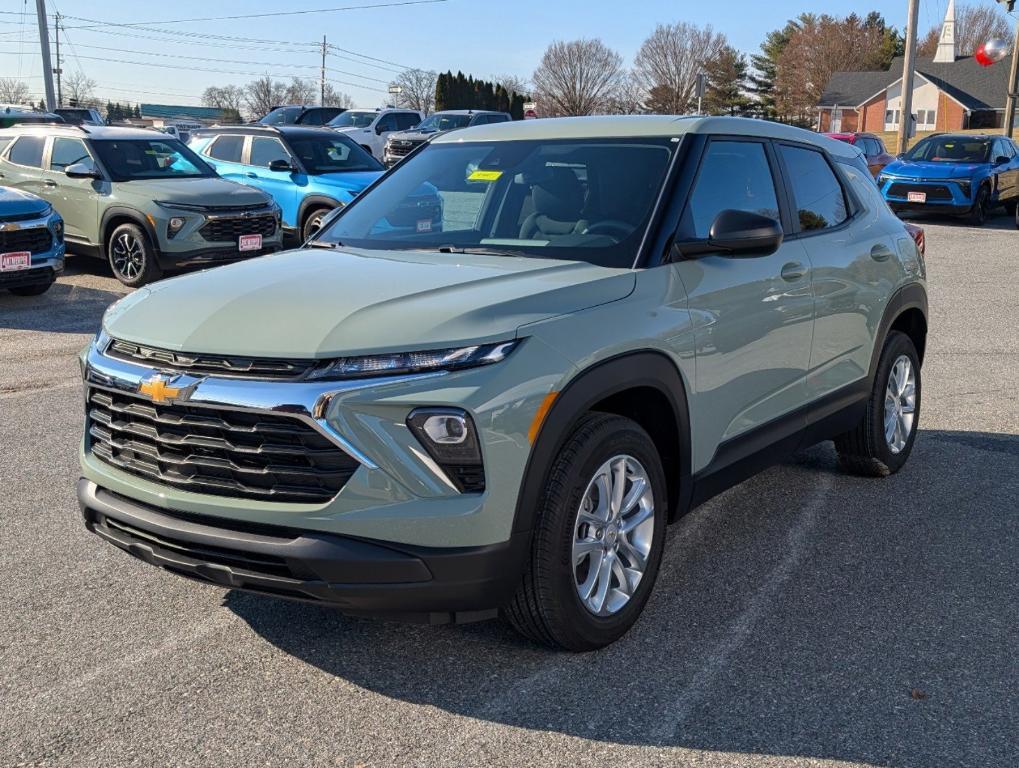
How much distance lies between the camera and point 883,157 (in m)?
27.5

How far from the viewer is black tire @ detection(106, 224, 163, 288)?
39.6 feet

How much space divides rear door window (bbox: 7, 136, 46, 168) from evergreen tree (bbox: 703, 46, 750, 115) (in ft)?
282

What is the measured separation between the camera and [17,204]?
35.8ft

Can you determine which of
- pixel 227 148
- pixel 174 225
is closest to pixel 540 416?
pixel 174 225

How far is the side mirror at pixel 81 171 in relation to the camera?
1257 cm

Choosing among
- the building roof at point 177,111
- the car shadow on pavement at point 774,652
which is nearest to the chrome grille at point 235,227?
the car shadow on pavement at point 774,652

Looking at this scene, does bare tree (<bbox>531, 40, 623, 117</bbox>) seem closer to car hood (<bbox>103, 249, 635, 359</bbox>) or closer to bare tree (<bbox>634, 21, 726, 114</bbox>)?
bare tree (<bbox>634, 21, 726, 114</bbox>)

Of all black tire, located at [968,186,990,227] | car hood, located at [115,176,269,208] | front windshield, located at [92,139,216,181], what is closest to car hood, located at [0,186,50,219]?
car hood, located at [115,176,269,208]

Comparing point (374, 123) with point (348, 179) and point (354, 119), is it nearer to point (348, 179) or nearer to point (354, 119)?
point (354, 119)

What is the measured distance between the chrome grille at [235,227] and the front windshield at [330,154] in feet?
7.25

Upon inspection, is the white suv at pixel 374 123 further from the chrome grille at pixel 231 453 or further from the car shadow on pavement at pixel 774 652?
the chrome grille at pixel 231 453

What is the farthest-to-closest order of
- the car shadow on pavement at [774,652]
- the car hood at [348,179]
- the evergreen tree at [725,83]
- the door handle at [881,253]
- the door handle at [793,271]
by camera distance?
1. the evergreen tree at [725,83]
2. the car hood at [348,179]
3. the door handle at [881,253]
4. the door handle at [793,271]
5. the car shadow on pavement at [774,652]

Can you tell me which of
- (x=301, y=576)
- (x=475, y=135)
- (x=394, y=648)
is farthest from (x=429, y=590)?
(x=475, y=135)

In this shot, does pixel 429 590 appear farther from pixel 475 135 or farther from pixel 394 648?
pixel 475 135
